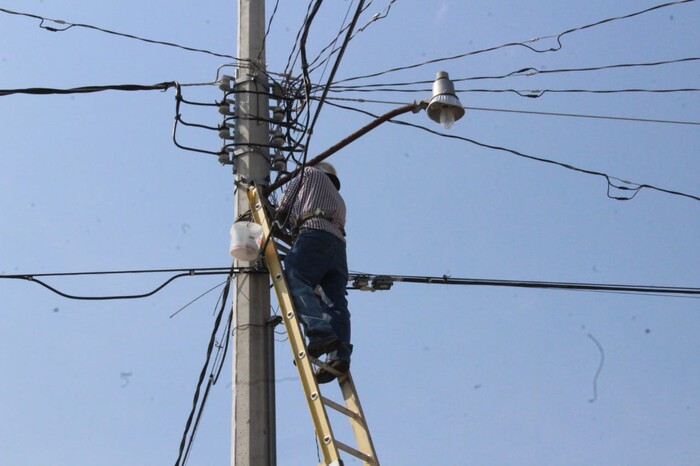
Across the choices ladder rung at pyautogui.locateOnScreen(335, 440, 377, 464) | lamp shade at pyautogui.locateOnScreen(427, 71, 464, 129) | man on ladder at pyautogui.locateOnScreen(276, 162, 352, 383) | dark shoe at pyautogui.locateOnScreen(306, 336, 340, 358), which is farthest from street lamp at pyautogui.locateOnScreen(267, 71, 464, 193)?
ladder rung at pyautogui.locateOnScreen(335, 440, 377, 464)

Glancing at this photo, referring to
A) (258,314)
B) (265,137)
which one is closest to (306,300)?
(258,314)

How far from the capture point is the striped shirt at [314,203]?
23.2ft

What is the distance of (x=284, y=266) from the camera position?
22.7ft

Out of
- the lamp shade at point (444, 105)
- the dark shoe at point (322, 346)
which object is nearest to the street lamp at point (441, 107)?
the lamp shade at point (444, 105)

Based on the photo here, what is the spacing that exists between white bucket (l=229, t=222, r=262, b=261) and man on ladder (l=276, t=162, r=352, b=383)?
210 mm

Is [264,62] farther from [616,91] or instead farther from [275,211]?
[616,91]

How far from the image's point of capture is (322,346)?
6473mm

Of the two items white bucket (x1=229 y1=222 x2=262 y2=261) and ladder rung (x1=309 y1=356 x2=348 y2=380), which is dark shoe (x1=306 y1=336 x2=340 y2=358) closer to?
ladder rung (x1=309 y1=356 x2=348 y2=380)

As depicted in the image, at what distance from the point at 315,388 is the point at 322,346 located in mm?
380

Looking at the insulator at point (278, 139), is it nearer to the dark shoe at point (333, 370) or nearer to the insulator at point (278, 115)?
the insulator at point (278, 115)

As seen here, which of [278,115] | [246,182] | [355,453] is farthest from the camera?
[278,115]

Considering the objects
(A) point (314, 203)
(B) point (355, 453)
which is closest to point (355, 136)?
(A) point (314, 203)

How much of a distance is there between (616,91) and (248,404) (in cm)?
455

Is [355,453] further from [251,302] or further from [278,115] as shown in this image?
[278,115]
